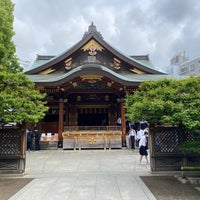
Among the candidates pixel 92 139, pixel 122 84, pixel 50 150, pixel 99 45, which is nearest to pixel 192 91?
pixel 122 84

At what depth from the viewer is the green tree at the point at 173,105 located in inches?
242

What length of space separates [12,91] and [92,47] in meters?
11.1

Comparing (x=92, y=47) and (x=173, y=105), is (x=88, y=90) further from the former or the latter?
(x=173, y=105)

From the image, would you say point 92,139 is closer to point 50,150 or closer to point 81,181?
Answer: point 50,150

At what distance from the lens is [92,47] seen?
1780cm

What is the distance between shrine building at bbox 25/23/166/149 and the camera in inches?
Answer: 590

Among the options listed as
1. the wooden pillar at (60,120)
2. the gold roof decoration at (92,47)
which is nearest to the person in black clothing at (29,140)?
the wooden pillar at (60,120)

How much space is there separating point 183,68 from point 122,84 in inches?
1893

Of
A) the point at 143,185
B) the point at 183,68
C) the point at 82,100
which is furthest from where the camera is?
the point at 183,68

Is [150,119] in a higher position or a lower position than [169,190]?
higher

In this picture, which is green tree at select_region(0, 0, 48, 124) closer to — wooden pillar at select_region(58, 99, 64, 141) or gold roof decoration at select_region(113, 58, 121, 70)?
wooden pillar at select_region(58, 99, 64, 141)

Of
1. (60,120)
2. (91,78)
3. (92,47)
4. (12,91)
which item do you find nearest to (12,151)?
(12,91)

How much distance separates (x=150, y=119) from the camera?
Answer: 23.9ft

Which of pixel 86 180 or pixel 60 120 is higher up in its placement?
pixel 60 120
